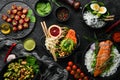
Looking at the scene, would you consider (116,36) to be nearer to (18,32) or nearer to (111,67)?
(111,67)

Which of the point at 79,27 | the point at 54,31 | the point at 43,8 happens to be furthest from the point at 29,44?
the point at 79,27

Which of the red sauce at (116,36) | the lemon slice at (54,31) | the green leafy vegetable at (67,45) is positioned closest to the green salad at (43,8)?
the lemon slice at (54,31)

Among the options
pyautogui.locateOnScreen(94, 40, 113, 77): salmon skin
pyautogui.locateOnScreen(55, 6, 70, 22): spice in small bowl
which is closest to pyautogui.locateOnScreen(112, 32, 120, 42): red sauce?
pyautogui.locateOnScreen(94, 40, 113, 77): salmon skin

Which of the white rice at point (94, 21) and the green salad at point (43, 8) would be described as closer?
A: the white rice at point (94, 21)

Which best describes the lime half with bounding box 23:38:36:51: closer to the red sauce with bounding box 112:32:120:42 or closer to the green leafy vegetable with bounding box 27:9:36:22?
the green leafy vegetable with bounding box 27:9:36:22

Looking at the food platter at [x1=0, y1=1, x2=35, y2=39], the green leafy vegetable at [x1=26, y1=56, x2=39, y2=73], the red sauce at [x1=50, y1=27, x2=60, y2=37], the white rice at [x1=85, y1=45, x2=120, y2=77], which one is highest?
the food platter at [x1=0, y1=1, x2=35, y2=39]

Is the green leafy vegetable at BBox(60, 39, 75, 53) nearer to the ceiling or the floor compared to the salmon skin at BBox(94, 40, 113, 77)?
nearer to the ceiling

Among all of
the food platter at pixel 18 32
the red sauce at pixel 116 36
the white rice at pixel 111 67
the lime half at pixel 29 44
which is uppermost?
the food platter at pixel 18 32

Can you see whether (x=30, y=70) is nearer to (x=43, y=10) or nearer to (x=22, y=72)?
(x=22, y=72)

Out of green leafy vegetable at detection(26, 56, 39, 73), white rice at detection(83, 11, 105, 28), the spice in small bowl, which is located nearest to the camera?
green leafy vegetable at detection(26, 56, 39, 73)

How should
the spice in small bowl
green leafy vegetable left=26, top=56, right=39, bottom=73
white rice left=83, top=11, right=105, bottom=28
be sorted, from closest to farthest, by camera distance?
green leafy vegetable left=26, top=56, right=39, bottom=73 → white rice left=83, top=11, right=105, bottom=28 → the spice in small bowl

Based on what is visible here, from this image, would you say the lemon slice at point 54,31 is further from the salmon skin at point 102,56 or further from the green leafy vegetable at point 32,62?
the salmon skin at point 102,56
